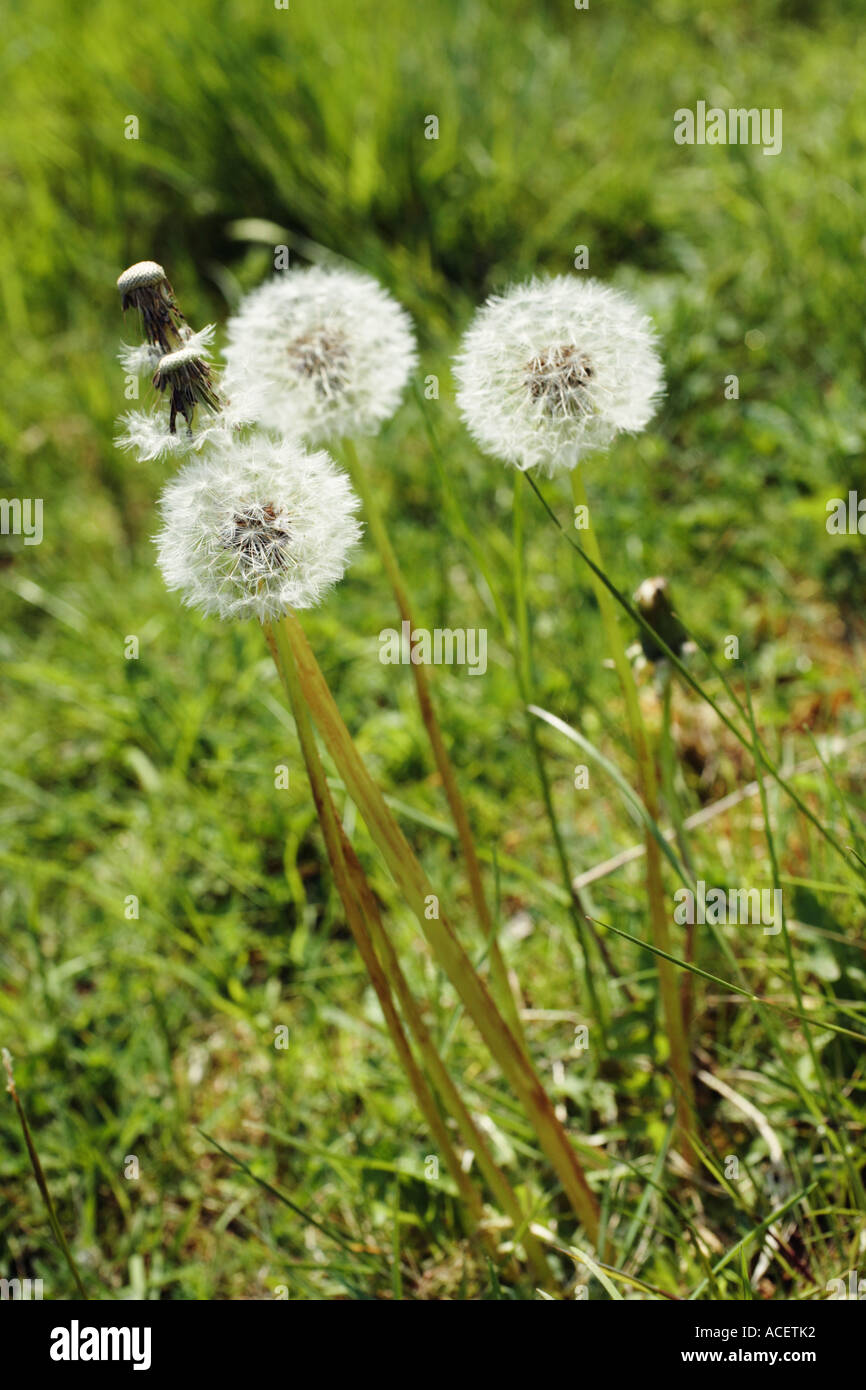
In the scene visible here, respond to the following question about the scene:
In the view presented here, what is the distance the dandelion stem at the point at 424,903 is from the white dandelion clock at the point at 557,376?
34 cm

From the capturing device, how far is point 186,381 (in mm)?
1057

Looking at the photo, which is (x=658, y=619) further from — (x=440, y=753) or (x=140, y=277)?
(x=140, y=277)

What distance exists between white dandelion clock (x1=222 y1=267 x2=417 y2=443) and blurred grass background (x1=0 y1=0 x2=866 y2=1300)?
39 cm

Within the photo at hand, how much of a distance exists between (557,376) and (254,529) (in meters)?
0.40

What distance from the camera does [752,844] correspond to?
2.07 m

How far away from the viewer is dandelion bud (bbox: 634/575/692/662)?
1.41 meters

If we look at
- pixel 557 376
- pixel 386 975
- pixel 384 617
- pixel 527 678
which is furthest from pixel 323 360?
pixel 384 617

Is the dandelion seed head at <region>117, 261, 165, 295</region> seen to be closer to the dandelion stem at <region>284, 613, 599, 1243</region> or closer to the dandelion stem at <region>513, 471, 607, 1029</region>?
the dandelion stem at <region>284, 613, 599, 1243</region>

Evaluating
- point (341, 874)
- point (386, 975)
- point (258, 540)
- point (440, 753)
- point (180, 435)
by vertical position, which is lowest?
point (386, 975)

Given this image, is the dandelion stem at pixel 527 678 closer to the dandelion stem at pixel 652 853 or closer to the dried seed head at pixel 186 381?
the dandelion stem at pixel 652 853

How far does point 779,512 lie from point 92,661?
5.81ft

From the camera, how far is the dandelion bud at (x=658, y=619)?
55.4 inches
